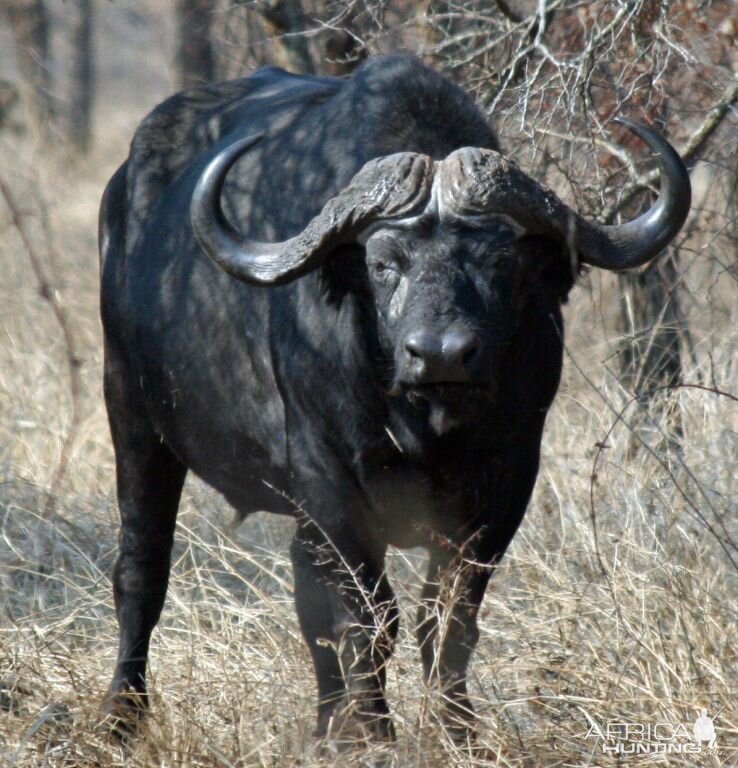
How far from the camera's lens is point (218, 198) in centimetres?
358

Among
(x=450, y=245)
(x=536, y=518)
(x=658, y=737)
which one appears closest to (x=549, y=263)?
(x=450, y=245)

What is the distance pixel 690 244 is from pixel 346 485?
3835mm

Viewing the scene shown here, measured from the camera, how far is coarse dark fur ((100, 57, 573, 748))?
135 inches

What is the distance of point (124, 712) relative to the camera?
4.00 metres

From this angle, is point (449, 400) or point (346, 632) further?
point (346, 632)

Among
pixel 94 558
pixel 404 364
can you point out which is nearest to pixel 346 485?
pixel 404 364

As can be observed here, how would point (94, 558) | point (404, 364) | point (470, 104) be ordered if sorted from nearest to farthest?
point (404, 364)
point (470, 104)
point (94, 558)

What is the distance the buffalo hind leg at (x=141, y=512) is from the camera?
4.54m

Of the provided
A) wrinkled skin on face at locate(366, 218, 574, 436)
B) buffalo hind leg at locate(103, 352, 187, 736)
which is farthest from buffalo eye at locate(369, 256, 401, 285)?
buffalo hind leg at locate(103, 352, 187, 736)

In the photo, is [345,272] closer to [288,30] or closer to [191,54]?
[288,30]

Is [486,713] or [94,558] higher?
[486,713]

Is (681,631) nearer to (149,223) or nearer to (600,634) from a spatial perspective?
(600,634)

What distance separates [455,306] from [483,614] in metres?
1.43

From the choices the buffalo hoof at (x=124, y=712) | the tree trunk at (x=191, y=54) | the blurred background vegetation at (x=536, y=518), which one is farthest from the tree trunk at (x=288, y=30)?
the tree trunk at (x=191, y=54)
